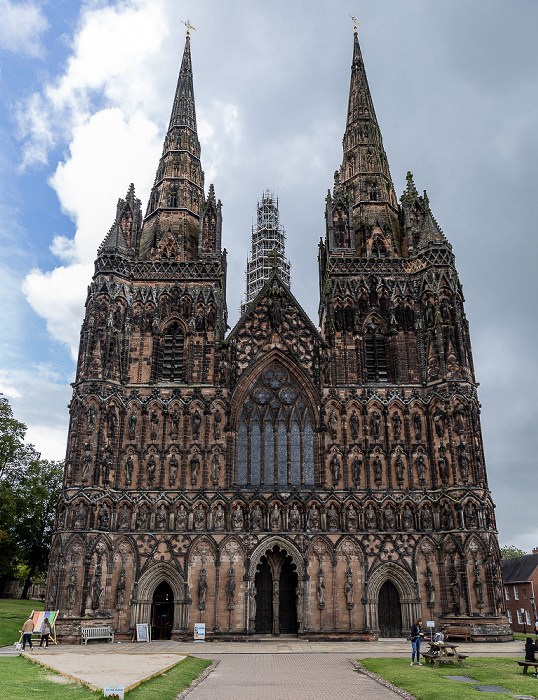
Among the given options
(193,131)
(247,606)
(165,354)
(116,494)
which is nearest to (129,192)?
(193,131)

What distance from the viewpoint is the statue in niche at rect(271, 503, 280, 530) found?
3428 centimetres

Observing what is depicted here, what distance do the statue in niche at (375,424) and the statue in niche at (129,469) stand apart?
14230 millimetres

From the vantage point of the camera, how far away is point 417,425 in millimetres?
36469

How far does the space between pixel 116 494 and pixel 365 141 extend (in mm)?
33026

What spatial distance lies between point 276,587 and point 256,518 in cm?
394

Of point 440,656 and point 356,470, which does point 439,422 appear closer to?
point 356,470

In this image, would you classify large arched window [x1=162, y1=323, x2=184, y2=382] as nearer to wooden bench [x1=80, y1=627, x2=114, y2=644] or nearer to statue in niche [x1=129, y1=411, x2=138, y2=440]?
statue in niche [x1=129, y1=411, x2=138, y2=440]

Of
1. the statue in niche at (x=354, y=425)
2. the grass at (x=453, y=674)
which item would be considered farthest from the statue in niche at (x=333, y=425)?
the grass at (x=453, y=674)

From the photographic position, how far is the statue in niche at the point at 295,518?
34.3 metres

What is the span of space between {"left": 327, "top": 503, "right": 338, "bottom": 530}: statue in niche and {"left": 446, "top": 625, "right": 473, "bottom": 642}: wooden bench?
769cm

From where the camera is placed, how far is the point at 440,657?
68.6ft

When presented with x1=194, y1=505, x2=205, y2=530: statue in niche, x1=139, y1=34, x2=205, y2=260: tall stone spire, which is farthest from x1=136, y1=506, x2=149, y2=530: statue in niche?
x1=139, y1=34, x2=205, y2=260: tall stone spire

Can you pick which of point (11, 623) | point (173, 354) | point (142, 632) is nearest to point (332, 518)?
point (142, 632)

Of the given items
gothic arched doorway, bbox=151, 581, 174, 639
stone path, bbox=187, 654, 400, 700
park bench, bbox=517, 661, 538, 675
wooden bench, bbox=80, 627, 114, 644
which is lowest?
stone path, bbox=187, 654, 400, 700
